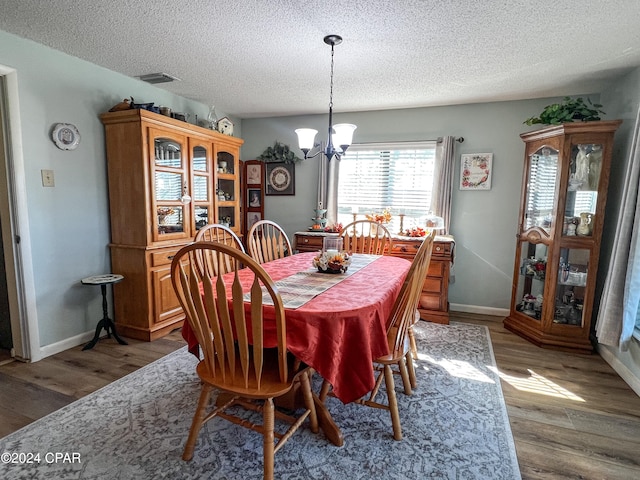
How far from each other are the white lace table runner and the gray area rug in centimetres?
75

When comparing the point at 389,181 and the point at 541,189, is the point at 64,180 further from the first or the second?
the point at 541,189

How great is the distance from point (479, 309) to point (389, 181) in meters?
1.79

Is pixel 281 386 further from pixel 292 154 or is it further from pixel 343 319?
pixel 292 154

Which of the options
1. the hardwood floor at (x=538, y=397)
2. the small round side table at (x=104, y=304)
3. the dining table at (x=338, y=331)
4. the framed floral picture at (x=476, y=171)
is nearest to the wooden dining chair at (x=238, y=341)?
the dining table at (x=338, y=331)

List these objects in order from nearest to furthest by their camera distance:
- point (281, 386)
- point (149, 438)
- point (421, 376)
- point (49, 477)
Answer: point (281, 386)
point (49, 477)
point (149, 438)
point (421, 376)

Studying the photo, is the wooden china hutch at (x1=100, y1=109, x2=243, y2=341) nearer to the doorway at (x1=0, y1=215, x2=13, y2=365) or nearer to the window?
the doorway at (x1=0, y1=215, x2=13, y2=365)

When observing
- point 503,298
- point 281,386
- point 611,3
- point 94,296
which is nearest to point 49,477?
point 281,386

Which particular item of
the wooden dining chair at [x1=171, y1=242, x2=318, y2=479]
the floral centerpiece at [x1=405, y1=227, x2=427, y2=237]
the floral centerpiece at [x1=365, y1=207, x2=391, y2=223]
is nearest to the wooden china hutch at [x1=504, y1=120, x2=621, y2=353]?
the floral centerpiece at [x1=405, y1=227, x2=427, y2=237]

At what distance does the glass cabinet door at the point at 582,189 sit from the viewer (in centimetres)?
280

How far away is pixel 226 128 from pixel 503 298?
3.61 m

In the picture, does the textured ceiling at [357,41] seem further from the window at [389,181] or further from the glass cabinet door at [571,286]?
the glass cabinet door at [571,286]

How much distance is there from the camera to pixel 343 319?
4.80ft

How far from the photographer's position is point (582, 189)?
2.88m

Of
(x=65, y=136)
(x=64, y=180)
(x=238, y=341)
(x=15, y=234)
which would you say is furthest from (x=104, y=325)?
(x=238, y=341)
